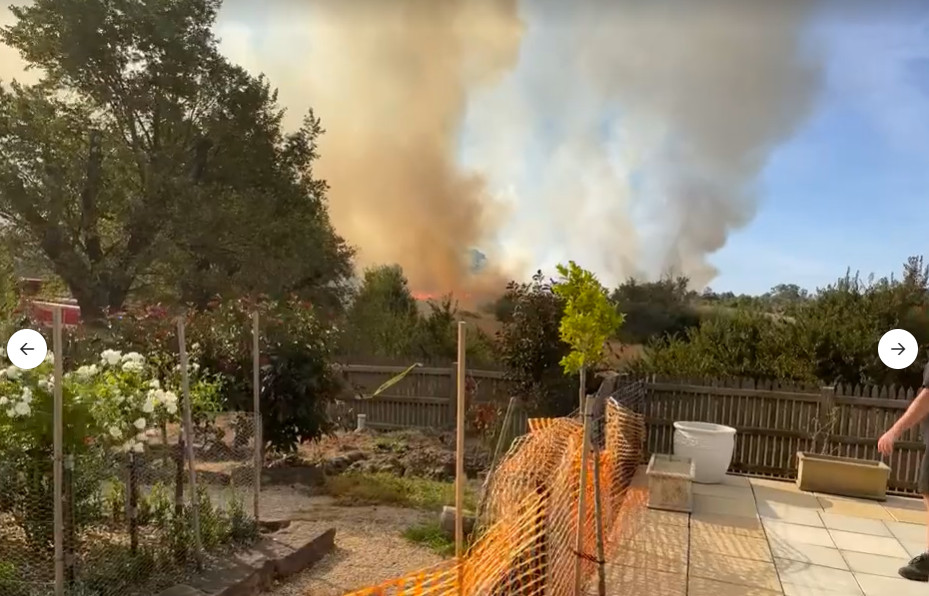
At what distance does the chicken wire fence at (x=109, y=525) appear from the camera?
2.74 meters

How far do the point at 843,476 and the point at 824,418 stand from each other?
71 centimetres

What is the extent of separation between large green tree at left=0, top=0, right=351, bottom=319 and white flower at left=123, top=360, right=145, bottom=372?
9.15 m

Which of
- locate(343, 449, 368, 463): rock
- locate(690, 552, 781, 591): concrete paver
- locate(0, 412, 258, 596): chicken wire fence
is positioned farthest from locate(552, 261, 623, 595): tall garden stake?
locate(343, 449, 368, 463): rock

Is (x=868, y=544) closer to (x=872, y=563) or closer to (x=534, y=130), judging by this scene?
(x=872, y=563)

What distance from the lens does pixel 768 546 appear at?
376cm

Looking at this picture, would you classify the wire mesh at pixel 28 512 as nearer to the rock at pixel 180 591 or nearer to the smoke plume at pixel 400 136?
the rock at pixel 180 591

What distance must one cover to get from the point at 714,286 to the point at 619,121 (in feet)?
11.8

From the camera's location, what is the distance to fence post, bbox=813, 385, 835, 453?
5.57 m

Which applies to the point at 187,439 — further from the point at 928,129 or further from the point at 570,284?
the point at 928,129

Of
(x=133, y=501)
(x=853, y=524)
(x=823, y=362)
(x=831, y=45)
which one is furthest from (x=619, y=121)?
(x=133, y=501)

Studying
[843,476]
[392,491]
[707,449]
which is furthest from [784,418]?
[392,491]

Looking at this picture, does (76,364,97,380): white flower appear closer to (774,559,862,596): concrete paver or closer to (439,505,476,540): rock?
(439,505,476,540): rock

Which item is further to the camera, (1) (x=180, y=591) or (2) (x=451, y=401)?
(2) (x=451, y=401)

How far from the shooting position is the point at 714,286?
39.2 feet
